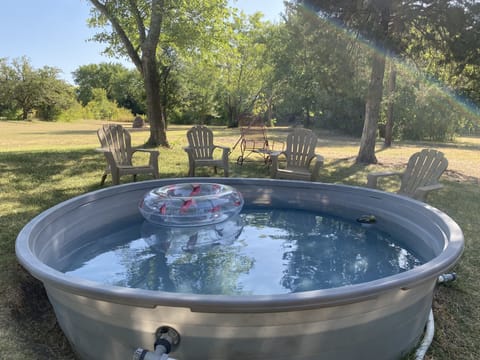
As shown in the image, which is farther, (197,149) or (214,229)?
(197,149)

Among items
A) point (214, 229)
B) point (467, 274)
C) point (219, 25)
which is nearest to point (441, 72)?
point (219, 25)

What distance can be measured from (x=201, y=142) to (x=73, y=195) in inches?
87.5

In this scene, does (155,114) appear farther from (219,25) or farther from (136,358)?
(136,358)

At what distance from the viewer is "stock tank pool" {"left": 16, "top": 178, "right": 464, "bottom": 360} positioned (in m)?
1.67

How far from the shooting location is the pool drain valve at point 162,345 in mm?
1579

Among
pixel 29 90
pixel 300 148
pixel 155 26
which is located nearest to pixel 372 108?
pixel 300 148

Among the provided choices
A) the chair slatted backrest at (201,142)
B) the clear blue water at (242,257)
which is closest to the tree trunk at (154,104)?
the chair slatted backrest at (201,142)

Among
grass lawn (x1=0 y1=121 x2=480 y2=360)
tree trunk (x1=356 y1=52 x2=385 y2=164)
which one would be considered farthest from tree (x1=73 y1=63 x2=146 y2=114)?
Answer: tree trunk (x1=356 y1=52 x2=385 y2=164)

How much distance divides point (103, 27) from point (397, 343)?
11006mm

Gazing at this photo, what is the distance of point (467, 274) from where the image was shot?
2.99m

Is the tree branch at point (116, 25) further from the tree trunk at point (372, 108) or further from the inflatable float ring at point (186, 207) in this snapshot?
the inflatable float ring at point (186, 207)

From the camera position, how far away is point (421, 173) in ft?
13.7

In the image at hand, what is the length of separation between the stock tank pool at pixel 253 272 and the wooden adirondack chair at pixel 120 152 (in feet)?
2.25

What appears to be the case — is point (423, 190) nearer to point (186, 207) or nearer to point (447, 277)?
point (447, 277)
